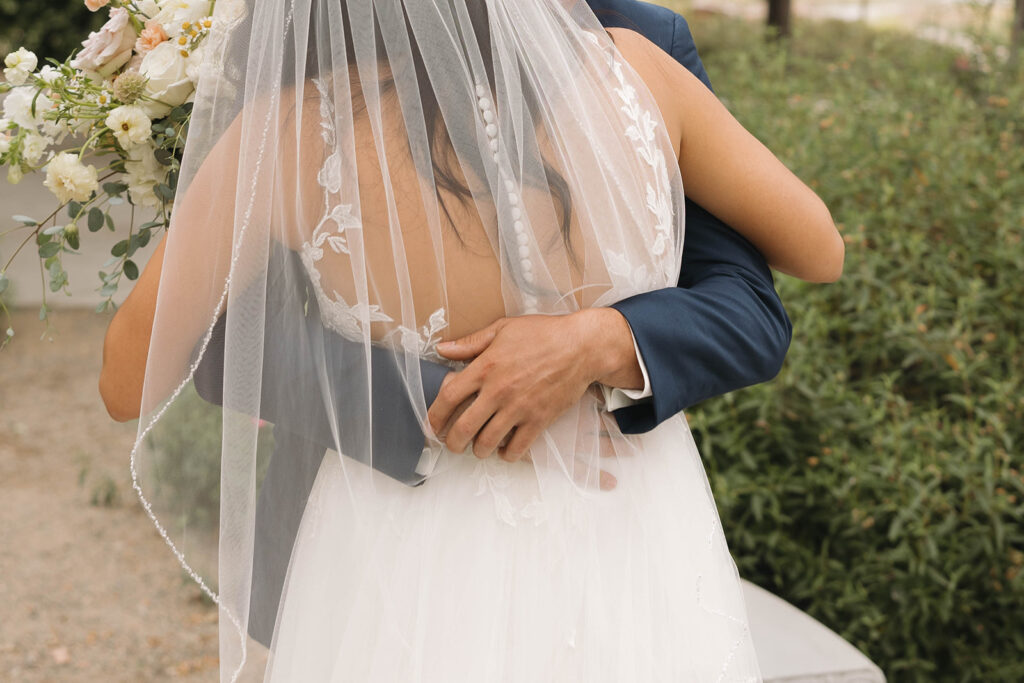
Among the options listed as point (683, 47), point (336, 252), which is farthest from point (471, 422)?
point (683, 47)

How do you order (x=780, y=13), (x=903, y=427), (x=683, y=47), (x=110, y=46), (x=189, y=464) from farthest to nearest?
1. (x=780, y=13)
2. (x=903, y=427)
3. (x=683, y=47)
4. (x=110, y=46)
5. (x=189, y=464)

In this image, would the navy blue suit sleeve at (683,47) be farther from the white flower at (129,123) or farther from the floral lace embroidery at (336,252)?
the white flower at (129,123)

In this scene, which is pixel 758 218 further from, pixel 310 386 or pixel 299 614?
pixel 299 614

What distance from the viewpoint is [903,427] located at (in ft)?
10.1

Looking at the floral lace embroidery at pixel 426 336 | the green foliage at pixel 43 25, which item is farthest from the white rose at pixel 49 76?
the green foliage at pixel 43 25

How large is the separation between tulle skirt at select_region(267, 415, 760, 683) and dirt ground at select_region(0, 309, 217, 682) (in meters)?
2.22

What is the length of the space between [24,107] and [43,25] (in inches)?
267

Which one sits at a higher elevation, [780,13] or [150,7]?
[150,7]

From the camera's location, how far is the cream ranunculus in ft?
4.96

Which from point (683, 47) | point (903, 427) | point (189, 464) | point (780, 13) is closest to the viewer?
point (189, 464)

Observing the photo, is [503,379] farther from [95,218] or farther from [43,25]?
[43,25]

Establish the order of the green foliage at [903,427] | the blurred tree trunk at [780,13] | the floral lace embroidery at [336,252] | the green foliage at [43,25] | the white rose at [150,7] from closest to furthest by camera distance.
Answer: the floral lace embroidery at [336,252] → the white rose at [150,7] → the green foliage at [903,427] → the green foliage at [43,25] → the blurred tree trunk at [780,13]

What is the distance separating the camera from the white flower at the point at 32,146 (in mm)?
1563

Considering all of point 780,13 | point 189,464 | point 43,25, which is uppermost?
point 189,464
